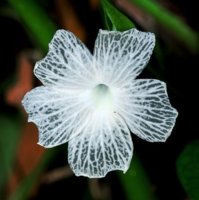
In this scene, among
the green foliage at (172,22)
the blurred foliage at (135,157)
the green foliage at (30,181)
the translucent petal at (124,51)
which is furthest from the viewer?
the green foliage at (30,181)

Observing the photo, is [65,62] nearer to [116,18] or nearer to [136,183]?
[116,18]

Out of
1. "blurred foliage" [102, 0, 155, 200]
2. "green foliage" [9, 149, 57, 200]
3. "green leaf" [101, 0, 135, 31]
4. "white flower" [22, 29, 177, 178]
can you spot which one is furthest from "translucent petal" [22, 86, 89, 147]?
"green foliage" [9, 149, 57, 200]

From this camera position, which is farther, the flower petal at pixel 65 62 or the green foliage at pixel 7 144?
the green foliage at pixel 7 144

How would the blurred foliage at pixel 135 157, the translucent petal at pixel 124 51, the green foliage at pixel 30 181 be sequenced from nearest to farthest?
the translucent petal at pixel 124 51, the blurred foliage at pixel 135 157, the green foliage at pixel 30 181

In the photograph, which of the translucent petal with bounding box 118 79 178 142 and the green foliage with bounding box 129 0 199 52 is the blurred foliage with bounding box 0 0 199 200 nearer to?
the green foliage with bounding box 129 0 199 52

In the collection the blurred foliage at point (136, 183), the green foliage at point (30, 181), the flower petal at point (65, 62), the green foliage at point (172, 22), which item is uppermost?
the flower petal at point (65, 62)

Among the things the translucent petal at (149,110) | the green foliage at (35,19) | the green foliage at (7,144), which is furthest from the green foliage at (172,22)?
the green foliage at (7,144)

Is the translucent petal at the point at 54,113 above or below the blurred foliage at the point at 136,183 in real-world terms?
above

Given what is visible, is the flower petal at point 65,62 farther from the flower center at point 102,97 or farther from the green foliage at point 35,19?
the green foliage at point 35,19
